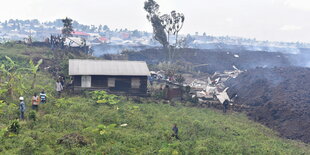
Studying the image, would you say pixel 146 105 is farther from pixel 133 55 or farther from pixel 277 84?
pixel 133 55

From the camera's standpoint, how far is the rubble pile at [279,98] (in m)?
19.3

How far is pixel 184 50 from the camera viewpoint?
6256 centimetres

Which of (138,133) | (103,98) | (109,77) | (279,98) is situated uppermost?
(109,77)

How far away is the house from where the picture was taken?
77.9 ft

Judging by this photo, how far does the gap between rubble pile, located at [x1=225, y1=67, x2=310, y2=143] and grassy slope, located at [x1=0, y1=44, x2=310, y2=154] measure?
1.99 meters

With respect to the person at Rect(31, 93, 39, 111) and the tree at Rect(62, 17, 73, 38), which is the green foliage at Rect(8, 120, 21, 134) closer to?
the person at Rect(31, 93, 39, 111)

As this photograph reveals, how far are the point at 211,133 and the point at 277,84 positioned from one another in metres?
16.6

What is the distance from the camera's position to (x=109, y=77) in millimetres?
24453

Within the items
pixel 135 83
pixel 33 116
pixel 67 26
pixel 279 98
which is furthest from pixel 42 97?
pixel 67 26

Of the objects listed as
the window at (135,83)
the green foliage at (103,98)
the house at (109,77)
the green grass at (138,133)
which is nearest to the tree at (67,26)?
the house at (109,77)

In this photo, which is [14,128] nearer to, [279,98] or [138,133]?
[138,133]

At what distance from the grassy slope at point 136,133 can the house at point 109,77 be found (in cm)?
329

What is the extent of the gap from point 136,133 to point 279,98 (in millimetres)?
15904

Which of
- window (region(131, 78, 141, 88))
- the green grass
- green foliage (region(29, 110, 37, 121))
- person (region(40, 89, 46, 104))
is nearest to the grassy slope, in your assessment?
the green grass
